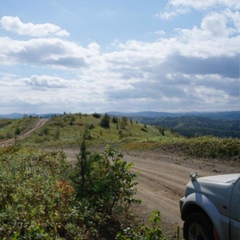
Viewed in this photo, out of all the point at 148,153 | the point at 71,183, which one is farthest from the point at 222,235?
the point at 148,153

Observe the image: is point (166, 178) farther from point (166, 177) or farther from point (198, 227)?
point (198, 227)

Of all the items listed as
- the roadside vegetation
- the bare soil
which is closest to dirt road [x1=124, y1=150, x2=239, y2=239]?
the bare soil

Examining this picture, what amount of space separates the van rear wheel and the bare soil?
68.1 inches

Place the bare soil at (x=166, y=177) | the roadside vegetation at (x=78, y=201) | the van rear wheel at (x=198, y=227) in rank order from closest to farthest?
the van rear wheel at (x=198, y=227)
the roadside vegetation at (x=78, y=201)
the bare soil at (x=166, y=177)

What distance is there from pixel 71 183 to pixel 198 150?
42.5ft

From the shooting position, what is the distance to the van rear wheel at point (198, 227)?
18.6ft

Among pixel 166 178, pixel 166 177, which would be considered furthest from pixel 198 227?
pixel 166 177

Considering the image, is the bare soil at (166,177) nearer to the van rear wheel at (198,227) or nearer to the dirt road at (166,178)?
the dirt road at (166,178)

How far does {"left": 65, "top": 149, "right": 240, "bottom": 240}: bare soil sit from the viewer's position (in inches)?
369

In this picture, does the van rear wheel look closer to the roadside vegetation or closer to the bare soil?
the roadside vegetation

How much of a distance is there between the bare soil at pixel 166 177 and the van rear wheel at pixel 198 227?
5.68 ft

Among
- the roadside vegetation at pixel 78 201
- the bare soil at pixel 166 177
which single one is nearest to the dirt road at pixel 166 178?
the bare soil at pixel 166 177

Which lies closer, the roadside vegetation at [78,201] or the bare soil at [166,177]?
the roadside vegetation at [78,201]

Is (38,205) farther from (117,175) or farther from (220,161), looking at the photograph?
(220,161)
